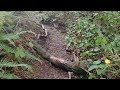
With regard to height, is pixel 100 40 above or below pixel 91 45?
below

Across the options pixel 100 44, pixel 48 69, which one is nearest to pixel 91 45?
pixel 100 44

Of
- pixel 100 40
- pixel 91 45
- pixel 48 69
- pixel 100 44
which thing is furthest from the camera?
pixel 91 45

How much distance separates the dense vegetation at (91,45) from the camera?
3468mm

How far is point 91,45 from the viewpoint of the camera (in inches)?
185

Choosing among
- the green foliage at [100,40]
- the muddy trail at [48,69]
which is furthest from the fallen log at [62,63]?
the green foliage at [100,40]

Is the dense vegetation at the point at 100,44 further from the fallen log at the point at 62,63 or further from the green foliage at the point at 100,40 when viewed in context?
the fallen log at the point at 62,63

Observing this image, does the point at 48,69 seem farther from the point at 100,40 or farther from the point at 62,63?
the point at 100,40

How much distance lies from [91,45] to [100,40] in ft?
2.41

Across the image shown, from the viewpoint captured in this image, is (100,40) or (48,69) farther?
(48,69)

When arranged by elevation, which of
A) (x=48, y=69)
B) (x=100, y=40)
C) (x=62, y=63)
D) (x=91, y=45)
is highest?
A: (x=91, y=45)

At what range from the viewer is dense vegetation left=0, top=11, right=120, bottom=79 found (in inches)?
137
